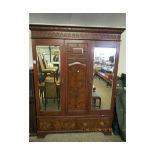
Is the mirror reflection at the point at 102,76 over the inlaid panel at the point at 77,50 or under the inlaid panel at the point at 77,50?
under

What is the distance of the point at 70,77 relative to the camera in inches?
80.5

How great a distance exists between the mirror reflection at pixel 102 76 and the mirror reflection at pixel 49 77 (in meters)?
0.55

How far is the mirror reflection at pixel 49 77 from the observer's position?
1.95 m

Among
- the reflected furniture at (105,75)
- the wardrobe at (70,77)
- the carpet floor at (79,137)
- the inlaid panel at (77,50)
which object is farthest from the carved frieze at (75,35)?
the carpet floor at (79,137)

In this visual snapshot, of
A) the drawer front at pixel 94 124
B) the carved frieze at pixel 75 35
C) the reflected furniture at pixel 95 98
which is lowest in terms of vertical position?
the drawer front at pixel 94 124

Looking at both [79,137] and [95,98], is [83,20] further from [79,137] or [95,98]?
[79,137]

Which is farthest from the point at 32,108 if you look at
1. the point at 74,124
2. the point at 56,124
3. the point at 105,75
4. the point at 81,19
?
the point at 81,19

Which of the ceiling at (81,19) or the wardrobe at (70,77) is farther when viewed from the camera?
the ceiling at (81,19)

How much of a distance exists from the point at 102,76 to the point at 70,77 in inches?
18.8

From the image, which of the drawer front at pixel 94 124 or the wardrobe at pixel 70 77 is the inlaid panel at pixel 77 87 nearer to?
the wardrobe at pixel 70 77

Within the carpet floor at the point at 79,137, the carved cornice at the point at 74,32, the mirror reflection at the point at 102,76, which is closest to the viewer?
the carved cornice at the point at 74,32

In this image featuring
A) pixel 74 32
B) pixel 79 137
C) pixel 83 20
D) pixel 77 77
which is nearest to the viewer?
pixel 74 32
